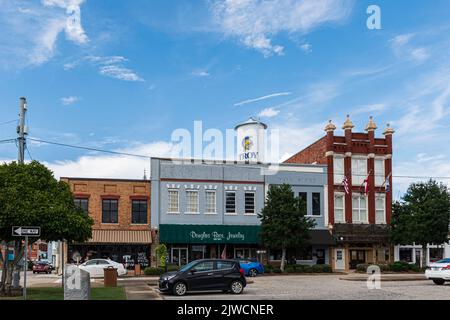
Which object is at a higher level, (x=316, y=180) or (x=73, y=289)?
(x=316, y=180)

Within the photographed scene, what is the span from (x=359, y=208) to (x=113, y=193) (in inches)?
823

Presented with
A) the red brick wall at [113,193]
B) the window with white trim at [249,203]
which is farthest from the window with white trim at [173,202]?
the window with white trim at [249,203]

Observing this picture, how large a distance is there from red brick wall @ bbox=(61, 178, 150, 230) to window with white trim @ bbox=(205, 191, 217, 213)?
4.75 metres

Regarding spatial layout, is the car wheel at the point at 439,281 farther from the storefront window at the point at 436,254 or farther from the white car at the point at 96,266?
the storefront window at the point at 436,254

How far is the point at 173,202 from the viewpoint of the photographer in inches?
1861

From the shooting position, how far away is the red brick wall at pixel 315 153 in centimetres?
5181

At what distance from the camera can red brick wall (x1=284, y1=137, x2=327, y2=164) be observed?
51812 mm

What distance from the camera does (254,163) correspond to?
50.1 m

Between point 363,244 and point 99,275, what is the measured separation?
22887mm

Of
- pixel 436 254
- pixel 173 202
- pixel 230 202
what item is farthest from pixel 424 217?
pixel 173 202

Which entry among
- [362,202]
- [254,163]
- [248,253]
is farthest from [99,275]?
[362,202]

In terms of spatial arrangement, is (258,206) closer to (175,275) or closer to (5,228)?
(175,275)

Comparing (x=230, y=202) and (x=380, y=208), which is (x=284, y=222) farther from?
(x=380, y=208)

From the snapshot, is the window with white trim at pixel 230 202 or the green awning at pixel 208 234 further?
the window with white trim at pixel 230 202
